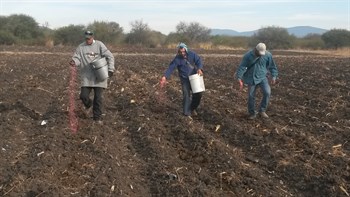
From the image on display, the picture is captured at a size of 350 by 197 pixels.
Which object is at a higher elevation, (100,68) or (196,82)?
(100,68)

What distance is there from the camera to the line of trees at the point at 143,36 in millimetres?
46094

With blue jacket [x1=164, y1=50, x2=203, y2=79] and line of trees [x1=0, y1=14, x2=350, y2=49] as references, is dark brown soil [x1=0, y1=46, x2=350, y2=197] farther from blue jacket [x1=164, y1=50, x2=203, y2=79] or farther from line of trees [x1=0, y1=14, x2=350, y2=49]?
line of trees [x1=0, y1=14, x2=350, y2=49]

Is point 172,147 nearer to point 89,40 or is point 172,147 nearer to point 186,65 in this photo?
point 186,65

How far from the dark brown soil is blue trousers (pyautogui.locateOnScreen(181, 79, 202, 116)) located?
0.20 metres

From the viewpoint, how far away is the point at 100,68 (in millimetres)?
8477

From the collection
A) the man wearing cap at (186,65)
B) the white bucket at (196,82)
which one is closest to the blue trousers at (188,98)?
the man wearing cap at (186,65)

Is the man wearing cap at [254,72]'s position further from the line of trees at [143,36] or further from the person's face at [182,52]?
the line of trees at [143,36]

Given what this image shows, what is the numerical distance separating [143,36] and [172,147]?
140 feet

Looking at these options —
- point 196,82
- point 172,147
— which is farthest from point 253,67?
point 172,147

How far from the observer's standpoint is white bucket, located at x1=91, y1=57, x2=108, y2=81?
845 cm

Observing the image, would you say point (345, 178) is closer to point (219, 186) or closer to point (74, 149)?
point (219, 186)

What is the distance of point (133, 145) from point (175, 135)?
862 millimetres

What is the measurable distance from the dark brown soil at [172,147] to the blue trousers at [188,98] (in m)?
0.20

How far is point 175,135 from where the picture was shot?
8133 mm
